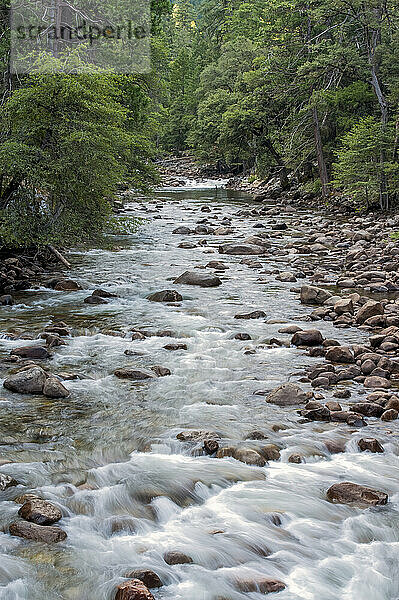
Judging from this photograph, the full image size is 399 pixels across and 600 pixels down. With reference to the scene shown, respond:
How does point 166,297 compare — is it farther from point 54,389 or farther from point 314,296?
point 54,389

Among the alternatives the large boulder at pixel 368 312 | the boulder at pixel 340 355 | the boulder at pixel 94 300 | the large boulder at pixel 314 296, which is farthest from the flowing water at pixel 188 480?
the boulder at pixel 94 300

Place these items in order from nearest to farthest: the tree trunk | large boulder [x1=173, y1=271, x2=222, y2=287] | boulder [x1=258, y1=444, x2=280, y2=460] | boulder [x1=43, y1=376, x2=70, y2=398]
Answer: boulder [x1=258, y1=444, x2=280, y2=460] → boulder [x1=43, y1=376, x2=70, y2=398] → large boulder [x1=173, y1=271, x2=222, y2=287] → the tree trunk

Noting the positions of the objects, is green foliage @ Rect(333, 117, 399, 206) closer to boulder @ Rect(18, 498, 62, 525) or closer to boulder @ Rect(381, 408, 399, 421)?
boulder @ Rect(381, 408, 399, 421)

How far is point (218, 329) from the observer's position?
9070 mm

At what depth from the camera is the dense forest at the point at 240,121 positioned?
10617 millimetres

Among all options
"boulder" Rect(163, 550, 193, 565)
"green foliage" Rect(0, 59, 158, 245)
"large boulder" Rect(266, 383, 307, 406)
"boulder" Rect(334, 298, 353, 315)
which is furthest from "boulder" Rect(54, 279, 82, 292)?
"boulder" Rect(163, 550, 193, 565)

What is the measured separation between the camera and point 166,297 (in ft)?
36.4

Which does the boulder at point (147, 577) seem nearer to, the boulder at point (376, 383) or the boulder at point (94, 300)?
the boulder at point (376, 383)

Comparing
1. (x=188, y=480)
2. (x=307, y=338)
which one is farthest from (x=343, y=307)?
(x=188, y=480)

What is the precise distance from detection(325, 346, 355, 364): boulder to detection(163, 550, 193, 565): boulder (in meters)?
4.08

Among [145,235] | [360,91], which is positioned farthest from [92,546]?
[360,91]

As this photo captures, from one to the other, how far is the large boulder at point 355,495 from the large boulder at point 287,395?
5.35 feet

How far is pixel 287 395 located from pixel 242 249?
34.6ft

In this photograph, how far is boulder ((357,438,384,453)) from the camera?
5188 mm
